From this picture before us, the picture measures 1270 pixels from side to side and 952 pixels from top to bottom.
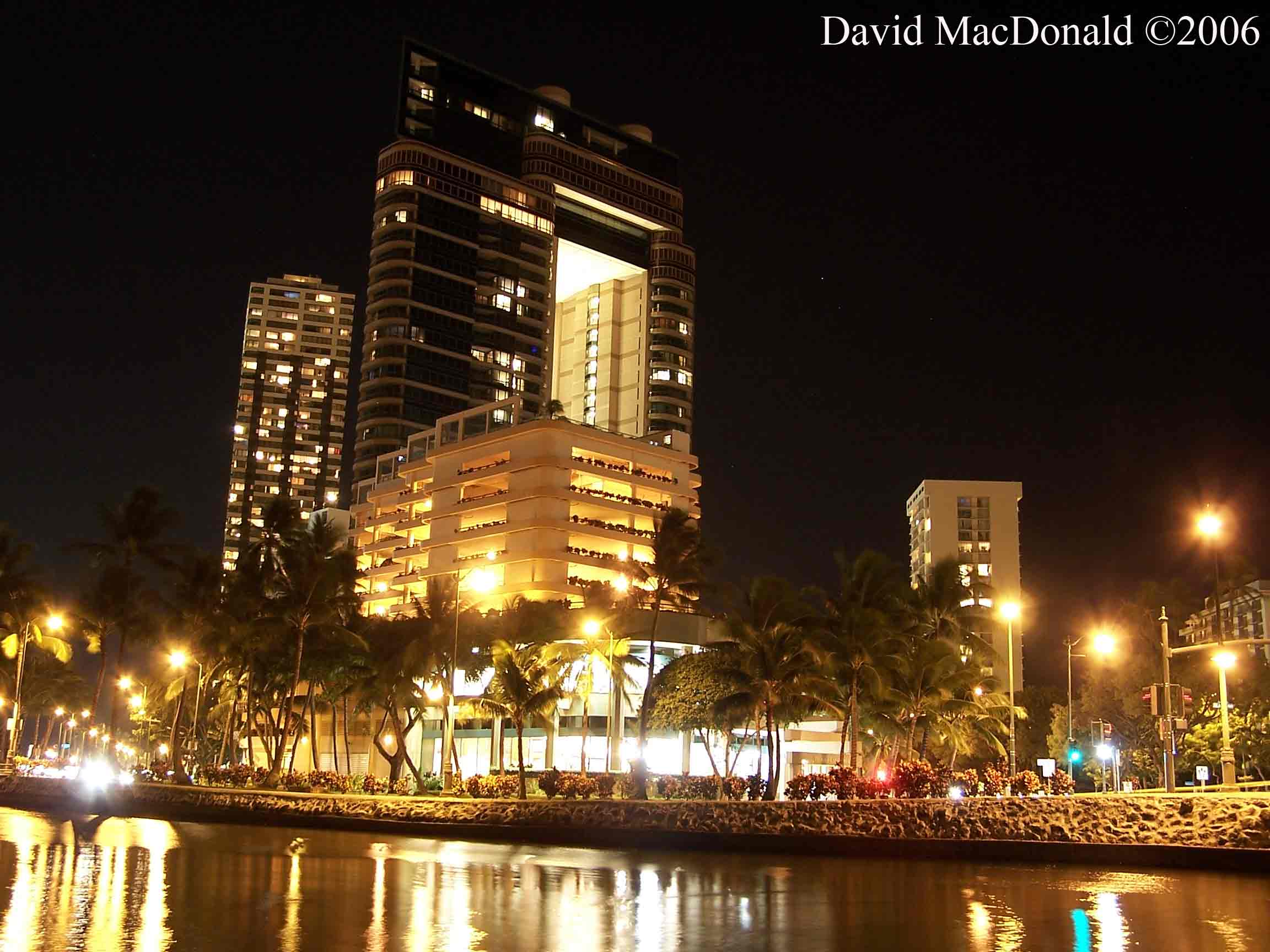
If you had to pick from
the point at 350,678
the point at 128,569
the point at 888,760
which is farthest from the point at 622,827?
the point at 128,569

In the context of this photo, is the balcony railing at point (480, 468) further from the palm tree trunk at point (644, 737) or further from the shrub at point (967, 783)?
the shrub at point (967, 783)

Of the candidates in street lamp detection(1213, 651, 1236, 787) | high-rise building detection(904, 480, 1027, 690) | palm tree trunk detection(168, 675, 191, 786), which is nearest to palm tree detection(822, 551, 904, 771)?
street lamp detection(1213, 651, 1236, 787)

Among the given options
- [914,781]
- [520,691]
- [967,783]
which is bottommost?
[967,783]

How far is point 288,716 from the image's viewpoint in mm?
68375

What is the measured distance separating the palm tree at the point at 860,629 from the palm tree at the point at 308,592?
24.1 m

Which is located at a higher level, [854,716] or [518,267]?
[518,267]

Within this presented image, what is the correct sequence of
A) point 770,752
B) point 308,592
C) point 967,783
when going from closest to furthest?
1. point 967,783
2. point 770,752
3. point 308,592

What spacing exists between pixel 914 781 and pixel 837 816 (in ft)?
17.1

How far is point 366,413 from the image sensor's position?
13838 centimetres

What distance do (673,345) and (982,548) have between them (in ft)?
157

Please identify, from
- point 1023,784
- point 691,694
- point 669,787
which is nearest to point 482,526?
point 691,694

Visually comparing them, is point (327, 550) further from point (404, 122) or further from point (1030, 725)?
point (404, 122)

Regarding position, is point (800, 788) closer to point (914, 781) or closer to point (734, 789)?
point (914, 781)

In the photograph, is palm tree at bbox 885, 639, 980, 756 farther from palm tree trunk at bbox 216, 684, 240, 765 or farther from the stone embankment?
palm tree trunk at bbox 216, 684, 240, 765
